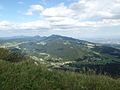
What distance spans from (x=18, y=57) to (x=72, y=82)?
708cm

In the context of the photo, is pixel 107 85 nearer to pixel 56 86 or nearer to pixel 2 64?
pixel 56 86

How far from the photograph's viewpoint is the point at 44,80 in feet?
31.6

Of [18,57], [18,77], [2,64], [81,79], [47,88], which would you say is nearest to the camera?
[47,88]

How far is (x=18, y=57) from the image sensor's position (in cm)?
1598

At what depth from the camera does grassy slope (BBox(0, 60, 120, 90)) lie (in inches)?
356

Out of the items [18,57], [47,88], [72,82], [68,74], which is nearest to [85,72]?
[68,74]

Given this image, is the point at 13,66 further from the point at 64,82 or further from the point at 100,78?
the point at 100,78

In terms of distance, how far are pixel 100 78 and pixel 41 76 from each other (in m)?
2.67

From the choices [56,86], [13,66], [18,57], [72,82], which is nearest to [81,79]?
[72,82]

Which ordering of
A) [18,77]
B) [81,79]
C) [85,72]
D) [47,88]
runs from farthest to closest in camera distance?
[85,72], [81,79], [18,77], [47,88]

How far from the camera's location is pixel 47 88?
29.5 feet

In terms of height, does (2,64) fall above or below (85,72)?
above

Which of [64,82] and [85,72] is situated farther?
[85,72]

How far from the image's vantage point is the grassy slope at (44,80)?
9039 mm
